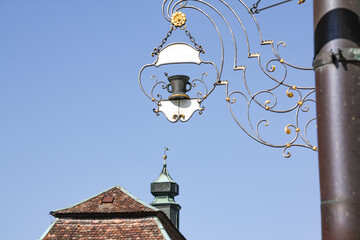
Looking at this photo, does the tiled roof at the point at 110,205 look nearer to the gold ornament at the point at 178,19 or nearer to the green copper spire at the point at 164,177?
the green copper spire at the point at 164,177

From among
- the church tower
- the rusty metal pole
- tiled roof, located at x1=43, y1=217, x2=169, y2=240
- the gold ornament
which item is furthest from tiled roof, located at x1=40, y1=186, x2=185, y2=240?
the rusty metal pole

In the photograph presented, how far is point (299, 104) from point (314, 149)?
2.01 feet

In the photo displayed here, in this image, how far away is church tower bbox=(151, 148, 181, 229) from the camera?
3162 cm

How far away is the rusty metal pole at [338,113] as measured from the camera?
9.79 ft

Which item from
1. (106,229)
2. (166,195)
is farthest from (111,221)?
(166,195)

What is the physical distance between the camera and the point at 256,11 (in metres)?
6.01

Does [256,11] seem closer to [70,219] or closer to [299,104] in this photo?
[299,104]

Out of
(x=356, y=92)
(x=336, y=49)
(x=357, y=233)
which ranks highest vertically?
(x=336, y=49)

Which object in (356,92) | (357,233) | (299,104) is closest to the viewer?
(357,233)

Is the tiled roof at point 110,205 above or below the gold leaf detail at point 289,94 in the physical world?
above

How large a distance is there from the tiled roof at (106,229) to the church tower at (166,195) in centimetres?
1124

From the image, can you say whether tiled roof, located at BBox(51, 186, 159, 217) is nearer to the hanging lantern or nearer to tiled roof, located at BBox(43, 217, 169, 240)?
tiled roof, located at BBox(43, 217, 169, 240)

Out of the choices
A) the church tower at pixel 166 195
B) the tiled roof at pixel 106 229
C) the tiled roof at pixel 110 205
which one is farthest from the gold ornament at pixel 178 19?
the church tower at pixel 166 195

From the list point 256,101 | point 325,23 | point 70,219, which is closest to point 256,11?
point 256,101
